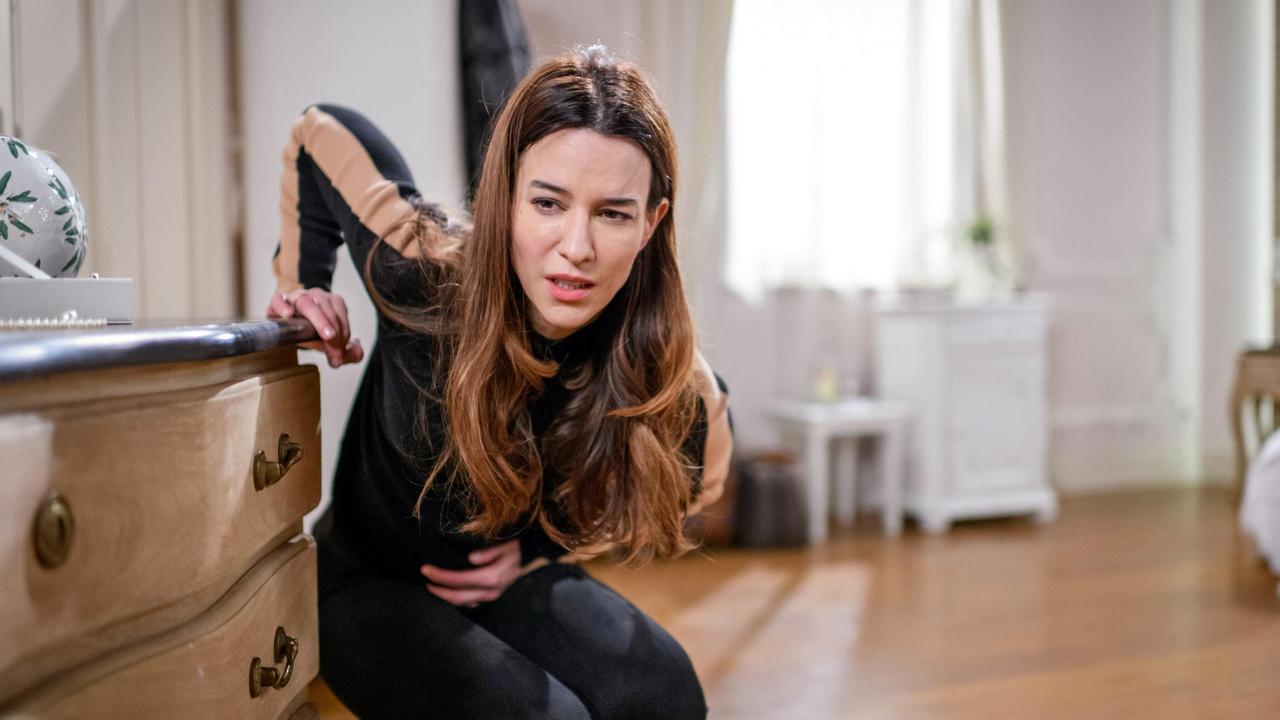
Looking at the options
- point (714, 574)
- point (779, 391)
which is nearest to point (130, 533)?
point (714, 574)

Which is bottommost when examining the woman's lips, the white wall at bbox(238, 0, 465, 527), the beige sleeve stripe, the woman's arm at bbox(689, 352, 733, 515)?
the woman's arm at bbox(689, 352, 733, 515)

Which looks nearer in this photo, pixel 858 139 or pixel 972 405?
pixel 972 405

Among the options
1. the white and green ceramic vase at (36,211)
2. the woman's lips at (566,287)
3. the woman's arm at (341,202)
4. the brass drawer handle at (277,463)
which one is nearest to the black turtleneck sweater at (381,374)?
the woman's arm at (341,202)

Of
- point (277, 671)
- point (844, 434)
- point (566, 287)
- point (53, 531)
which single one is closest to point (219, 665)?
point (277, 671)

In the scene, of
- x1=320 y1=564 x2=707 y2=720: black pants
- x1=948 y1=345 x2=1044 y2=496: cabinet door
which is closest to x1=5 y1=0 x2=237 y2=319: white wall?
x1=320 y1=564 x2=707 y2=720: black pants

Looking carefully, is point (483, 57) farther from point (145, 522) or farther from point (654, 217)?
point (145, 522)

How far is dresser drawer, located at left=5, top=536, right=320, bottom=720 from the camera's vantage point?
0.70m

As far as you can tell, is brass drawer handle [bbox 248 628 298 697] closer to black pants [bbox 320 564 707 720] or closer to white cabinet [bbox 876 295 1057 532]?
black pants [bbox 320 564 707 720]

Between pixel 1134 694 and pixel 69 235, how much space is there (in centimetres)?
215

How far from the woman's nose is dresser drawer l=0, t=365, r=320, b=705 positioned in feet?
1.27

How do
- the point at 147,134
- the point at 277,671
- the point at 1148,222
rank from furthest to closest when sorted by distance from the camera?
the point at 1148,222, the point at 147,134, the point at 277,671

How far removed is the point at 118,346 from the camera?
0.67m

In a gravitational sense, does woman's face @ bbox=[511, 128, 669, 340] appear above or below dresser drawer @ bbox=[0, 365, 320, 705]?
above

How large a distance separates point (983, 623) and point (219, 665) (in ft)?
7.45
